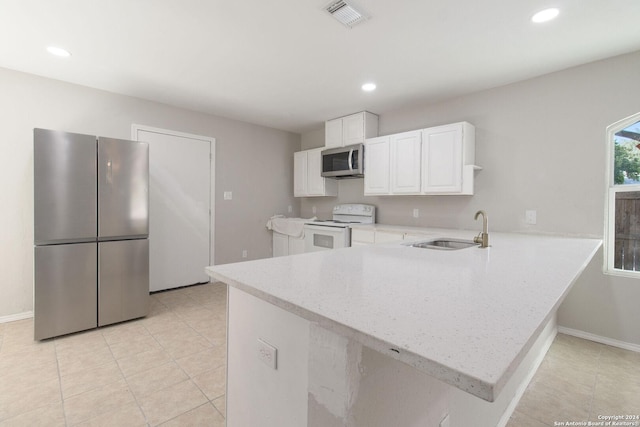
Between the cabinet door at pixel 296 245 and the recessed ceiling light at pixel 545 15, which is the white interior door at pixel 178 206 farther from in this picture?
the recessed ceiling light at pixel 545 15

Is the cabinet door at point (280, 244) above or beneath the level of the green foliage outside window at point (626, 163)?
beneath

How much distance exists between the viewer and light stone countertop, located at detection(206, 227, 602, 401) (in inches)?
20.6

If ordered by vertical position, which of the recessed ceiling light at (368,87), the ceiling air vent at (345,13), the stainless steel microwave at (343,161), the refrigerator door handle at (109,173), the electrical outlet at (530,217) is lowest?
the electrical outlet at (530,217)

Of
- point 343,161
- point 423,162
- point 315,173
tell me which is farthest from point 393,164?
point 315,173

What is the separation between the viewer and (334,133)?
433cm

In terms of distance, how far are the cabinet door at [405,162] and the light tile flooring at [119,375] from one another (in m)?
2.49

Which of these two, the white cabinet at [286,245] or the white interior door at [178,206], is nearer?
the white interior door at [178,206]

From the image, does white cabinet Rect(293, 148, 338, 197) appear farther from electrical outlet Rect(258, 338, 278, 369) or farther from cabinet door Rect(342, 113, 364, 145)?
electrical outlet Rect(258, 338, 278, 369)

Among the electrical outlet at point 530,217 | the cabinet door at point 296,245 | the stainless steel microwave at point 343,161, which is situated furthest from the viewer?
the cabinet door at point 296,245

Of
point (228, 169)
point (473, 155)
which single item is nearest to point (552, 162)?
point (473, 155)

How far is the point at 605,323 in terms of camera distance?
2.56m

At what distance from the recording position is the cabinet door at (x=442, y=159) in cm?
312

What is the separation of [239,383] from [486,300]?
95 cm

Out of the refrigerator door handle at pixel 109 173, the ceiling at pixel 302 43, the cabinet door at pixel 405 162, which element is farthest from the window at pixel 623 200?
the refrigerator door handle at pixel 109 173
